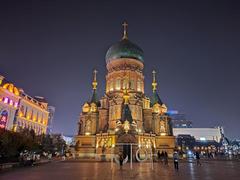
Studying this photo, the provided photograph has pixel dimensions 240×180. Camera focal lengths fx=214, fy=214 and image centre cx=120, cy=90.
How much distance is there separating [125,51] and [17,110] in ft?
113

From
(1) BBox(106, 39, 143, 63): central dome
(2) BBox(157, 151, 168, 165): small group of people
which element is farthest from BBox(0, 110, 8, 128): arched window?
(2) BBox(157, 151, 168, 165): small group of people

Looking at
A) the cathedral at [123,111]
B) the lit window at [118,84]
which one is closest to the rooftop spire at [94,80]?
the cathedral at [123,111]

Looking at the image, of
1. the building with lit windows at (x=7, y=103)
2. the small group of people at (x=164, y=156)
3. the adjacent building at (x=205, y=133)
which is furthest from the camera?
the adjacent building at (x=205, y=133)

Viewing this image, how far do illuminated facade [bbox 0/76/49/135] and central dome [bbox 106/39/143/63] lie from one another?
1101 inches

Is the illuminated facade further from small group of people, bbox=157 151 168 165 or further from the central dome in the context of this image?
small group of people, bbox=157 151 168 165

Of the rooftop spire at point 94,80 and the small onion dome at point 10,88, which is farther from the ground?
the rooftop spire at point 94,80

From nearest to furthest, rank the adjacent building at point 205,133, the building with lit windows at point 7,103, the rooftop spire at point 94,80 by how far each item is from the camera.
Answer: the building with lit windows at point 7,103
the rooftop spire at point 94,80
the adjacent building at point 205,133

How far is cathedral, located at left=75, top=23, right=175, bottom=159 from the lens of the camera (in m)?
53.9

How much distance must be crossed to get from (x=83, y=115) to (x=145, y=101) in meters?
18.7

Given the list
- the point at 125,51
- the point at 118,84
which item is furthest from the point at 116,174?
the point at 125,51

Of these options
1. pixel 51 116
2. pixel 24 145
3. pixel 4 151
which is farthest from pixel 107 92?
pixel 51 116

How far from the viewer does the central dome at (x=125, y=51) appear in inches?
2506

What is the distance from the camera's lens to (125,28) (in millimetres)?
69000

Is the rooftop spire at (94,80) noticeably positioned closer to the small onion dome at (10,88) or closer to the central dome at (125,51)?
the central dome at (125,51)
